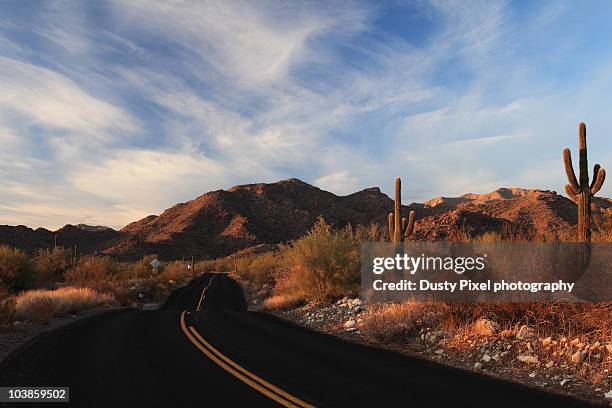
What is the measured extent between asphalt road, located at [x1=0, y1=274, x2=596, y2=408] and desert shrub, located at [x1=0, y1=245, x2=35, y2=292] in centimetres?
1588

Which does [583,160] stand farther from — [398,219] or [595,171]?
[398,219]

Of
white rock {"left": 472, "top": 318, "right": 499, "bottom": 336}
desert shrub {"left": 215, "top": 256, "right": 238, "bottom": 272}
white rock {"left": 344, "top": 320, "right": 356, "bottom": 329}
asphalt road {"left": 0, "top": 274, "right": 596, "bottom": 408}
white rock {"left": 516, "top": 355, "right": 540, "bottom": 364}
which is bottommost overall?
desert shrub {"left": 215, "top": 256, "right": 238, "bottom": 272}

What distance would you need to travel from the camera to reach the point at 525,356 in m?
9.61

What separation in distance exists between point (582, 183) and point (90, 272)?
37115 millimetres

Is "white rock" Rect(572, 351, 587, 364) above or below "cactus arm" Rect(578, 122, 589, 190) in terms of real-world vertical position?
below

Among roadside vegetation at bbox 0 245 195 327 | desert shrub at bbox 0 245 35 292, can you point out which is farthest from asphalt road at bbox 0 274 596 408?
desert shrub at bbox 0 245 35 292

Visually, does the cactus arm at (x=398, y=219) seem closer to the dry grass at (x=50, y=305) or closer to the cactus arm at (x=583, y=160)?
the cactus arm at (x=583, y=160)

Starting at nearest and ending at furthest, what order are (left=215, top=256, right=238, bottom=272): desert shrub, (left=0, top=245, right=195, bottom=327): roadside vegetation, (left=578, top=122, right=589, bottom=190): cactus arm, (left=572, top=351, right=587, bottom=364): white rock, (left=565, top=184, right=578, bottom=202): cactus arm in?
(left=572, top=351, right=587, bottom=364): white rock
(left=578, top=122, right=589, bottom=190): cactus arm
(left=565, top=184, right=578, bottom=202): cactus arm
(left=0, top=245, right=195, bottom=327): roadside vegetation
(left=215, top=256, right=238, bottom=272): desert shrub

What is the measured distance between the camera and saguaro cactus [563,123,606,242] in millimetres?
13336

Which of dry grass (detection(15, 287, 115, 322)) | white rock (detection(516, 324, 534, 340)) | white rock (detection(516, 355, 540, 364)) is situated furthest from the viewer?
dry grass (detection(15, 287, 115, 322))

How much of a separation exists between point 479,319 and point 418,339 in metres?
1.75

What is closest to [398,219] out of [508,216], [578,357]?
[578,357]

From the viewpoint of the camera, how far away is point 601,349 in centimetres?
890

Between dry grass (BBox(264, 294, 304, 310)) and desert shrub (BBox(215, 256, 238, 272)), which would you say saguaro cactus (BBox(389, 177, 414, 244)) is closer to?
dry grass (BBox(264, 294, 304, 310))
